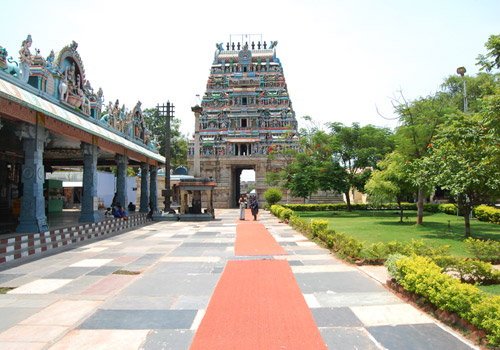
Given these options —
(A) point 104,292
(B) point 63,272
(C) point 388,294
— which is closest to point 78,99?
(B) point 63,272

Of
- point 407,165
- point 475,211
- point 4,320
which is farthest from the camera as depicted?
point 475,211

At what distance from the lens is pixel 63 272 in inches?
318

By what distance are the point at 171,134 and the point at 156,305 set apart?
167 feet

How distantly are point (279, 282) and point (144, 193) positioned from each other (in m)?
21.3

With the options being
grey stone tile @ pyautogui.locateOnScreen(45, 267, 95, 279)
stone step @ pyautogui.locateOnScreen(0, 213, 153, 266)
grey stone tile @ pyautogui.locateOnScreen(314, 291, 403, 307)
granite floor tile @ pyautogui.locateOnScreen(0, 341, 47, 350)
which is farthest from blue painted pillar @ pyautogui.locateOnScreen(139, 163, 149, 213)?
granite floor tile @ pyautogui.locateOnScreen(0, 341, 47, 350)

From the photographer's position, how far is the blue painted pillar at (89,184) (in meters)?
15.6

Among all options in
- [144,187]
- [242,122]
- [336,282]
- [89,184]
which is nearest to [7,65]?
[89,184]

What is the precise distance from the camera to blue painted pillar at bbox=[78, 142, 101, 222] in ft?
51.3

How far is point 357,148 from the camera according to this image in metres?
31.6

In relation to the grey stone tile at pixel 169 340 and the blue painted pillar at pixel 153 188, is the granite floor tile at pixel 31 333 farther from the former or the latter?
the blue painted pillar at pixel 153 188

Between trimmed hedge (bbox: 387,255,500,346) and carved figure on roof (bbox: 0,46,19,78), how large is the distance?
11849mm

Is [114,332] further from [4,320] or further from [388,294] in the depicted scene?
[388,294]

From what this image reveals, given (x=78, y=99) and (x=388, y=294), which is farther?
(x=78, y=99)

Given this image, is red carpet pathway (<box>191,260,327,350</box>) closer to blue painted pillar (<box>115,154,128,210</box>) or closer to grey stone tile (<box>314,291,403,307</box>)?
grey stone tile (<box>314,291,403,307</box>)
